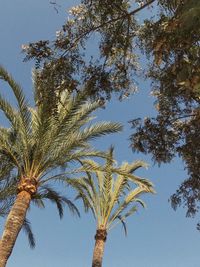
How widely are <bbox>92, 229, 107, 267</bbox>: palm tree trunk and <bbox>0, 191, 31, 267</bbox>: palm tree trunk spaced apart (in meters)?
6.54

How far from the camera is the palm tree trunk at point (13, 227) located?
1358cm

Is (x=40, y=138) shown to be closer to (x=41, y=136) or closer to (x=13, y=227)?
(x=41, y=136)

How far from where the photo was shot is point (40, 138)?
15.2 meters

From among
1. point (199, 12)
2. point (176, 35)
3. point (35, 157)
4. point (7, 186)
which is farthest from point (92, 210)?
point (199, 12)

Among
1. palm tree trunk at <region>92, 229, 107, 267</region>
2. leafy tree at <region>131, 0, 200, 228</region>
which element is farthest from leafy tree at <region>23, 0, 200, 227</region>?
palm tree trunk at <region>92, 229, 107, 267</region>

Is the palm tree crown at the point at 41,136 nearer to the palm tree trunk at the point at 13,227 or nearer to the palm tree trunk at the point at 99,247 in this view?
the palm tree trunk at the point at 13,227

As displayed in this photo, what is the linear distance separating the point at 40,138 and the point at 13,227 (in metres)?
2.86

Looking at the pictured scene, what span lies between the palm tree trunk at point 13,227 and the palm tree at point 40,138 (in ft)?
0.31

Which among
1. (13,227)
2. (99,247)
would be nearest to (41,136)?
(13,227)

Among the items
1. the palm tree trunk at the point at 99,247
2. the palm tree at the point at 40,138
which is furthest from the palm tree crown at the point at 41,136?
the palm tree trunk at the point at 99,247

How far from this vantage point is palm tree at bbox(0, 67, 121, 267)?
15.1 meters

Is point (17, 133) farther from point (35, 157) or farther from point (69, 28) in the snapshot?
point (69, 28)

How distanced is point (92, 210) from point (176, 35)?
13744 mm

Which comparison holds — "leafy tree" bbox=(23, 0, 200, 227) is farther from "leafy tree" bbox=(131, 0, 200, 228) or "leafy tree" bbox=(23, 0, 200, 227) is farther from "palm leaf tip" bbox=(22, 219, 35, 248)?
"palm leaf tip" bbox=(22, 219, 35, 248)
